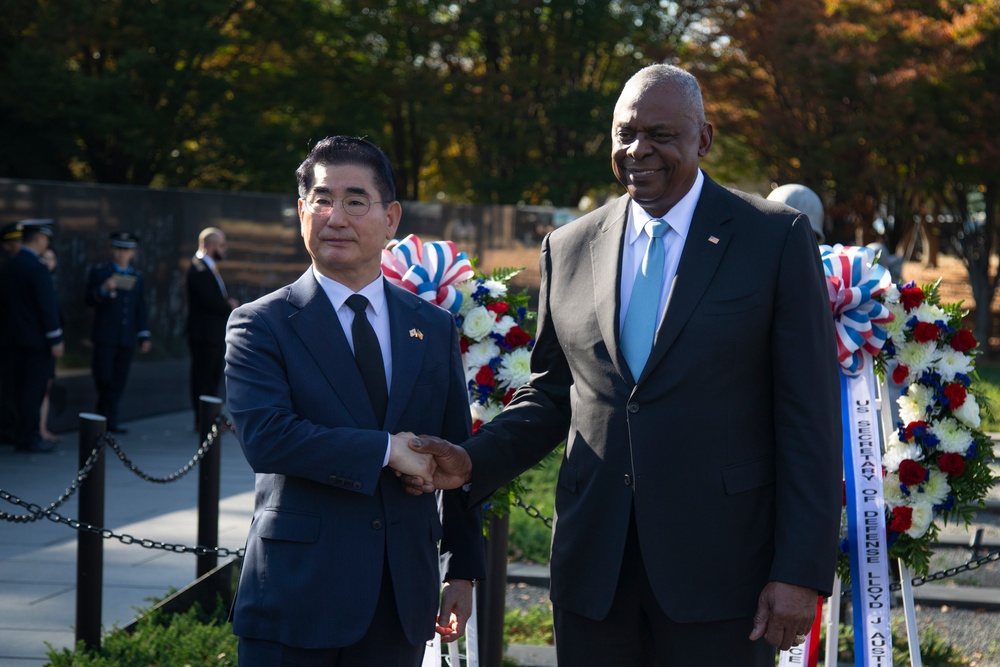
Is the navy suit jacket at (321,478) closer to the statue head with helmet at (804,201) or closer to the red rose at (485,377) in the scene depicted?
the red rose at (485,377)

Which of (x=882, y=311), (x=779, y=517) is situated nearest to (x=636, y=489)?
(x=779, y=517)

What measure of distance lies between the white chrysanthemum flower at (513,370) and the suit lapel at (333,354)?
6.71 ft

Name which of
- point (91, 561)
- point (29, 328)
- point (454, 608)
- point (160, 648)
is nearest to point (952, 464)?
point (454, 608)

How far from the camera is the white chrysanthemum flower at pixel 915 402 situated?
514cm

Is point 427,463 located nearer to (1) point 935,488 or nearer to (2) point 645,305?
(2) point 645,305

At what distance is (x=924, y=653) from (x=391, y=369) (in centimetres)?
412

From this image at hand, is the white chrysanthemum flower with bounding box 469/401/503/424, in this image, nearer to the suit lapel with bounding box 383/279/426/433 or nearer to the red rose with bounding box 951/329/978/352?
the suit lapel with bounding box 383/279/426/433

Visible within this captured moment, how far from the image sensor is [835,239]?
22.1 metres

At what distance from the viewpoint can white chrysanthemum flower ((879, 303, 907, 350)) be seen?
16.9ft

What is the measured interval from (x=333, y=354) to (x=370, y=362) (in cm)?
10

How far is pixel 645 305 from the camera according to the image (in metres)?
3.03

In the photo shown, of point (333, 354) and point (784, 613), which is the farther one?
point (333, 354)

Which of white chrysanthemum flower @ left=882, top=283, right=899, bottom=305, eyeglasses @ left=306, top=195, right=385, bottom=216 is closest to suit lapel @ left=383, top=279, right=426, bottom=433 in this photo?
eyeglasses @ left=306, top=195, right=385, bottom=216

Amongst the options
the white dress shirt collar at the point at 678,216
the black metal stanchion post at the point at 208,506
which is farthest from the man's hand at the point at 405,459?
the black metal stanchion post at the point at 208,506
